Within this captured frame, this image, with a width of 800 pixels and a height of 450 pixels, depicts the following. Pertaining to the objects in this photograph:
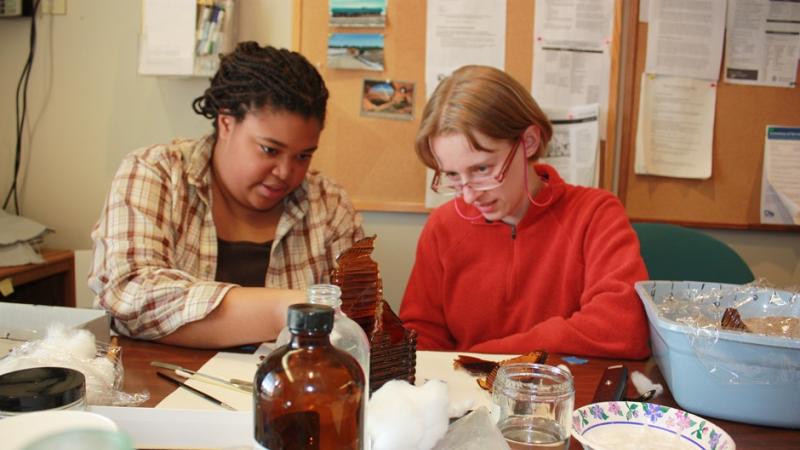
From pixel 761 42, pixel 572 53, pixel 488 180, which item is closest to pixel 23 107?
pixel 488 180

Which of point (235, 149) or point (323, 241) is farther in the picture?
point (323, 241)

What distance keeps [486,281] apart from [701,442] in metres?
0.79

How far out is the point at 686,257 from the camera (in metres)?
1.74

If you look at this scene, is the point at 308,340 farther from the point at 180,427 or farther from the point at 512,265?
the point at 512,265

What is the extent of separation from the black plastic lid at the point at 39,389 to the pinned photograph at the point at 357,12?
5.34 ft

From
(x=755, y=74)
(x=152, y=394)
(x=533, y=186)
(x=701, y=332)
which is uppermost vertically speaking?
(x=755, y=74)

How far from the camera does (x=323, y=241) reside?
1.55m

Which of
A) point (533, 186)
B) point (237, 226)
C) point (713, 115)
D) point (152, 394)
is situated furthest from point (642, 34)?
point (152, 394)

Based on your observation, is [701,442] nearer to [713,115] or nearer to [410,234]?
[410,234]

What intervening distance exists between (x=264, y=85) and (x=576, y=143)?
3.50 feet

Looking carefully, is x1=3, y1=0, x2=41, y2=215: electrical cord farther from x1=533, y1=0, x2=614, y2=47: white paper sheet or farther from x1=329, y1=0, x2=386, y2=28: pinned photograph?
x1=533, y1=0, x2=614, y2=47: white paper sheet

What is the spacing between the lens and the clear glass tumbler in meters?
0.69

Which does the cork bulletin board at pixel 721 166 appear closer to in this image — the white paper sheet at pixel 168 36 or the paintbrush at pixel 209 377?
the white paper sheet at pixel 168 36

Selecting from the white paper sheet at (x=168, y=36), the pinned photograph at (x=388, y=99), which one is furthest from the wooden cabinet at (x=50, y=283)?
the pinned photograph at (x=388, y=99)
